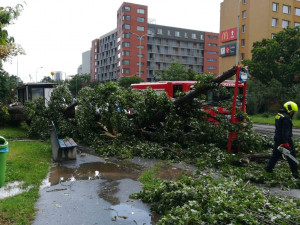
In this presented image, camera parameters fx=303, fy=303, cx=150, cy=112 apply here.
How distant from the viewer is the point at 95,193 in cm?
579

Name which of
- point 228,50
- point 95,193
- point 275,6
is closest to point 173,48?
point 228,50

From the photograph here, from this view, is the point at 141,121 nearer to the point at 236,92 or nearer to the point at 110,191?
the point at 236,92

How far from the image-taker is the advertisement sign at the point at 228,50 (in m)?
58.0

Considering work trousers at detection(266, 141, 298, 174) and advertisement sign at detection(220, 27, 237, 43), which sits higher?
advertisement sign at detection(220, 27, 237, 43)

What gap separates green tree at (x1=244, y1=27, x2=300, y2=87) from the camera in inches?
1388

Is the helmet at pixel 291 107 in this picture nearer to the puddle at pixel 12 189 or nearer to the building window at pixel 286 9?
the puddle at pixel 12 189

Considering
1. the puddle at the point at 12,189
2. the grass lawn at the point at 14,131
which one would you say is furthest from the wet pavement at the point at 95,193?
the grass lawn at the point at 14,131

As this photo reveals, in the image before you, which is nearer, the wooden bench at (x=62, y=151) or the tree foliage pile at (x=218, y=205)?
the tree foliage pile at (x=218, y=205)

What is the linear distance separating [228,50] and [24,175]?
5696 cm

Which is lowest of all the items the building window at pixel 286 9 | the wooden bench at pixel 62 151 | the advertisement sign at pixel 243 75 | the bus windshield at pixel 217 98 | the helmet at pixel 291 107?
the wooden bench at pixel 62 151

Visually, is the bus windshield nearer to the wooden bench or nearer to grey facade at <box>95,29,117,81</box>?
the wooden bench

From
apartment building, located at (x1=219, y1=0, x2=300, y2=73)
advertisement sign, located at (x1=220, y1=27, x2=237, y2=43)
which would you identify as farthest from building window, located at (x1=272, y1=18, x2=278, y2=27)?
advertisement sign, located at (x1=220, y1=27, x2=237, y2=43)

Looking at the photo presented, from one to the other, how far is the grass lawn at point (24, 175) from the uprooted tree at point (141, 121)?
1.86 m

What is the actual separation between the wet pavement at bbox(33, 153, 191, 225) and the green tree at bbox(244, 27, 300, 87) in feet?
103
